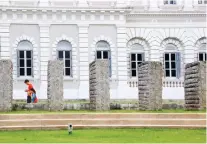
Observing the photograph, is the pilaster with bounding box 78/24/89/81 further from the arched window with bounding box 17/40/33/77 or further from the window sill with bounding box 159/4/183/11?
the window sill with bounding box 159/4/183/11

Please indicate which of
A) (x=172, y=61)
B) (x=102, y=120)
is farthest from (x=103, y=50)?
(x=102, y=120)

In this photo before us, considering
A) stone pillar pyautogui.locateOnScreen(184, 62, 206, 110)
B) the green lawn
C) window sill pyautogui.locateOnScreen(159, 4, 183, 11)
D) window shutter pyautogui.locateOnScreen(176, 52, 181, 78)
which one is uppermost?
window sill pyautogui.locateOnScreen(159, 4, 183, 11)

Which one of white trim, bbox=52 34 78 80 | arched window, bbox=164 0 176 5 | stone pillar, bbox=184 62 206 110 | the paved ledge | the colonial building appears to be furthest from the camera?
arched window, bbox=164 0 176 5

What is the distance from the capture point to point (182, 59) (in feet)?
129

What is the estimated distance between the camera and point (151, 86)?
21219 mm

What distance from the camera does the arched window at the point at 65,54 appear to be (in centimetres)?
3797

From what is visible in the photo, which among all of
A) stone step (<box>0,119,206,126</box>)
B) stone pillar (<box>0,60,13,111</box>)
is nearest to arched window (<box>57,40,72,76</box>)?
stone pillar (<box>0,60,13,111</box>)

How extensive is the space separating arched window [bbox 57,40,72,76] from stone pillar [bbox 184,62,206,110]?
16.7m

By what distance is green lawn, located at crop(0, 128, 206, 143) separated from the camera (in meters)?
14.7

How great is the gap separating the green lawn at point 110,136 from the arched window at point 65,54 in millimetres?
20977

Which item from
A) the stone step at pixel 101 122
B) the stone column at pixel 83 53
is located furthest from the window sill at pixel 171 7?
the stone step at pixel 101 122

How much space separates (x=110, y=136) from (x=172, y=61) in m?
24.3

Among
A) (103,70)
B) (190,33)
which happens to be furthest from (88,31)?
(103,70)

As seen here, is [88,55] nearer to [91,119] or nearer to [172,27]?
[172,27]
